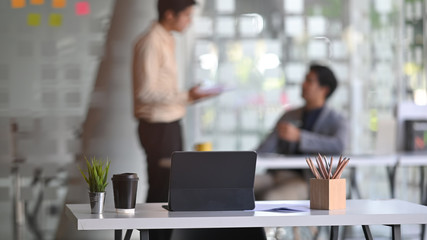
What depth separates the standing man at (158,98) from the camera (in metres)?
6.97

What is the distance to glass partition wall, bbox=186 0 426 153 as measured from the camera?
7.20 metres

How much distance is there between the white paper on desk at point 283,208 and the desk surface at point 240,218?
3 cm

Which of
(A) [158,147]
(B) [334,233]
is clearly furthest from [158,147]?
(B) [334,233]

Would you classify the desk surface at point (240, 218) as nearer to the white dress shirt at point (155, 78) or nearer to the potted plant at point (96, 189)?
the potted plant at point (96, 189)

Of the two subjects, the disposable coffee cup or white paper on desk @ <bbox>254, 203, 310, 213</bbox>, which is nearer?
the disposable coffee cup

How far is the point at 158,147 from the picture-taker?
7.00 metres

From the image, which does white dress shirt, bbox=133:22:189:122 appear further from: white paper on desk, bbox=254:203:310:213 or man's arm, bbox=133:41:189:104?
white paper on desk, bbox=254:203:310:213

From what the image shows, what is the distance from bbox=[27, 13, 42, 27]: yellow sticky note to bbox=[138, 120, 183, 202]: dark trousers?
119 cm

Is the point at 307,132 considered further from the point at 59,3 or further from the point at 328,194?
the point at 328,194

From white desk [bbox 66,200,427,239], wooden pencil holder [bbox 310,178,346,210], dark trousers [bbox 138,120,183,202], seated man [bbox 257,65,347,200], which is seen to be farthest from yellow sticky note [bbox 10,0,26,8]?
wooden pencil holder [bbox 310,178,346,210]

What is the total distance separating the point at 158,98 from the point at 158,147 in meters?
0.41

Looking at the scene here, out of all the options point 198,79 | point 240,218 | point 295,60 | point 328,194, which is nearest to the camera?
point 240,218

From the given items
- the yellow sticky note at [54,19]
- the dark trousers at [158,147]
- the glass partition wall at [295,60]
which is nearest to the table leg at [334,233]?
the dark trousers at [158,147]

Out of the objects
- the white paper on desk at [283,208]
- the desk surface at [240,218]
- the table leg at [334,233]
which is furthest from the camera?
the table leg at [334,233]
